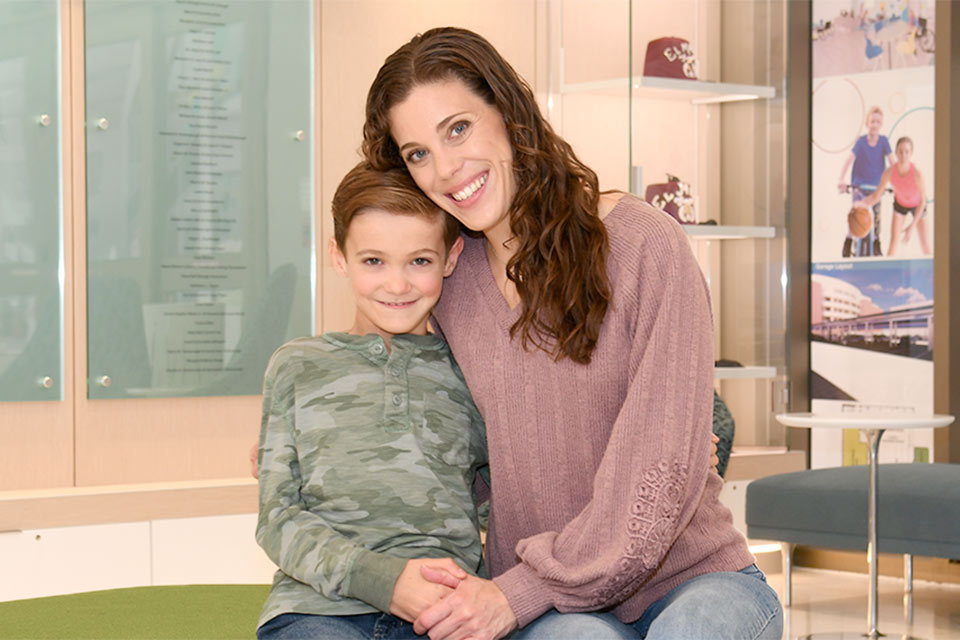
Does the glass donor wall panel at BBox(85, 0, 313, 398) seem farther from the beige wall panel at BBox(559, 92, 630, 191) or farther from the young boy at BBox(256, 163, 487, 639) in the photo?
the young boy at BBox(256, 163, 487, 639)

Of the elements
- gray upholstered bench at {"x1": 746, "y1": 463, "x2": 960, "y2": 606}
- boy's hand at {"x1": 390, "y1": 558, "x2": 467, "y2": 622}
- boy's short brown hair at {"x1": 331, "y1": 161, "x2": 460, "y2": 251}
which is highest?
boy's short brown hair at {"x1": 331, "y1": 161, "x2": 460, "y2": 251}

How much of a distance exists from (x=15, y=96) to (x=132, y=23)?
439mm

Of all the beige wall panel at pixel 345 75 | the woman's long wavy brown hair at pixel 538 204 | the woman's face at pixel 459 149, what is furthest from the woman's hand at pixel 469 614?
the beige wall panel at pixel 345 75

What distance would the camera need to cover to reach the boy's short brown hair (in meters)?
1.81

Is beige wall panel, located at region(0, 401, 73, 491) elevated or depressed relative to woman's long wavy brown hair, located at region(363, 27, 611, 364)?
depressed

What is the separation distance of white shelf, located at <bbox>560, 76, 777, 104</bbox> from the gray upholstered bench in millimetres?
1567

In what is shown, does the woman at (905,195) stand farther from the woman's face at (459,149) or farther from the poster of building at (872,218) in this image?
the woman's face at (459,149)

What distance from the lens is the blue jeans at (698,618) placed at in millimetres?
1514

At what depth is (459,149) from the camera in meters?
1.78

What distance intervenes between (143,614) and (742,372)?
10.6 ft

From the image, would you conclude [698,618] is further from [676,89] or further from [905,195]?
[905,195]

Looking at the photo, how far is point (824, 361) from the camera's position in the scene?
5.79m

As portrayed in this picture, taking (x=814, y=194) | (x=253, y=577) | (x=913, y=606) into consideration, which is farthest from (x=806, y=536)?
(x=253, y=577)

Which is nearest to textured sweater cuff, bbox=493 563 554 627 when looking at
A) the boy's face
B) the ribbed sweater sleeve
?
the ribbed sweater sleeve
